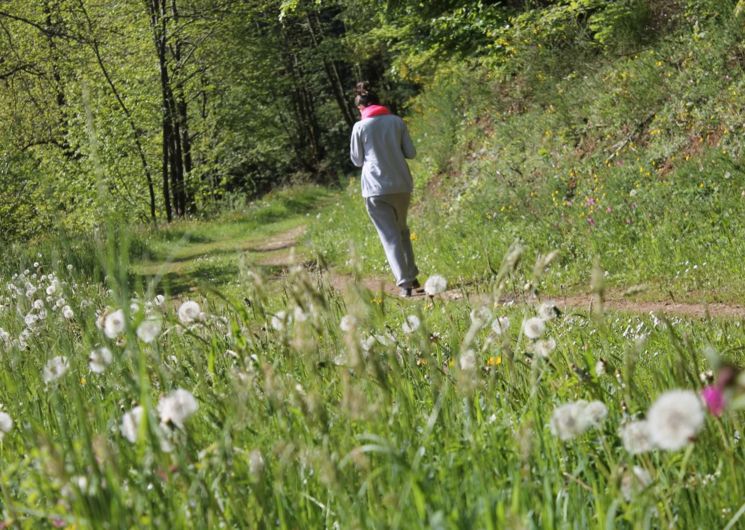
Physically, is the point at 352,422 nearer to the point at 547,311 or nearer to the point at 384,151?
the point at 547,311

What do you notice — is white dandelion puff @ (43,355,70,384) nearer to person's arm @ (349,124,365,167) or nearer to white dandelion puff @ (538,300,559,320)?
white dandelion puff @ (538,300,559,320)

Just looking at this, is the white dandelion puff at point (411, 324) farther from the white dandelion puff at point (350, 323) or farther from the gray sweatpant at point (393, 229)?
the gray sweatpant at point (393, 229)

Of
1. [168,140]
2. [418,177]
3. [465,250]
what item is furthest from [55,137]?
[465,250]

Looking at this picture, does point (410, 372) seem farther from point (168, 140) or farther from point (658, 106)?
point (168, 140)

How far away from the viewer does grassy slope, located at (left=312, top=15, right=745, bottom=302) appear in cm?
955

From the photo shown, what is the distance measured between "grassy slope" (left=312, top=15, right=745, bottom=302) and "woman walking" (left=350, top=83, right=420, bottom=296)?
0.50 metres

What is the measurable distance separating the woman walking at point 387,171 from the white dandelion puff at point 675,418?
926 cm

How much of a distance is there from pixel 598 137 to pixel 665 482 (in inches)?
454

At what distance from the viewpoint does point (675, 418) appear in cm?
136

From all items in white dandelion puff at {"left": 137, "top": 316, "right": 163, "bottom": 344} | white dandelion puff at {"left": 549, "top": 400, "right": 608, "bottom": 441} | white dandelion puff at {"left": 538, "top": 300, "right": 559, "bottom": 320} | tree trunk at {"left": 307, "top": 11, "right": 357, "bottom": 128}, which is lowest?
white dandelion puff at {"left": 538, "top": 300, "right": 559, "bottom": 320}

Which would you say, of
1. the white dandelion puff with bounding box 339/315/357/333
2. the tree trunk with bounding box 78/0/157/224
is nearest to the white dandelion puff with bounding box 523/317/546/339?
the white dandelion puff with bounding box 339/315/357/333

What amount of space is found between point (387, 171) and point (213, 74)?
83.7ft

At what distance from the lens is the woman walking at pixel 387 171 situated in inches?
429

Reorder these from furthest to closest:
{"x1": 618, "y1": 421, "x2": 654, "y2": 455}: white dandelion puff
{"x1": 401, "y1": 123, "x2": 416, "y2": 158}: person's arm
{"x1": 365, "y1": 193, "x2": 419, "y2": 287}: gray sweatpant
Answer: {"x1": 365, "y1": 193, "x2": 419, "y2": 287}: gray sweatpant
{"x1": 401, "y1": 123, "x2": 416, "y2": 158}: person's arm
{"x1": 618, "y1": 421, "x2": 654, "y2": 455}: white dandelion puff
